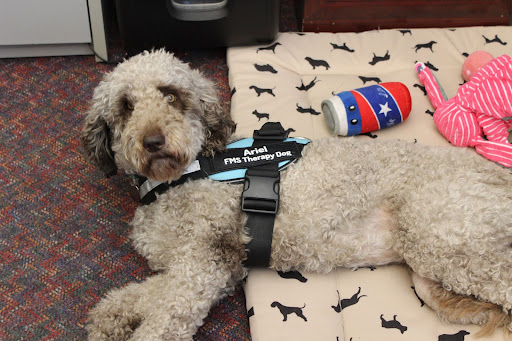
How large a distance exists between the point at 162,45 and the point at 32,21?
0.70 metres

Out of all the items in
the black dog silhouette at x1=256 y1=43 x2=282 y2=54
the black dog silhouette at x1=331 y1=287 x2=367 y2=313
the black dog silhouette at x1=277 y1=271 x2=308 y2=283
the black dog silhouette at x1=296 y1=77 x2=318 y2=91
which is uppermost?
the black dog silhouette at x1=256 y1=43 x2=282 y2=54

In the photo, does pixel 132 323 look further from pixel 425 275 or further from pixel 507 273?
pixel 507 273

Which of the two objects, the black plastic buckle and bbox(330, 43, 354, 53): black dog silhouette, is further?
bbox(330, 43, 354, 53): black dog silhouette

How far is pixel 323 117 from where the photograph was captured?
2.94 meters

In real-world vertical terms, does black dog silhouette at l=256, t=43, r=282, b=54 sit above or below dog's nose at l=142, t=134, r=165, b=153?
below

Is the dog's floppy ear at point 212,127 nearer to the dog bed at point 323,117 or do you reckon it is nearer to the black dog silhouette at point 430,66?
the dog bed at point 323,117

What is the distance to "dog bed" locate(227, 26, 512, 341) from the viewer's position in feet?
7.13

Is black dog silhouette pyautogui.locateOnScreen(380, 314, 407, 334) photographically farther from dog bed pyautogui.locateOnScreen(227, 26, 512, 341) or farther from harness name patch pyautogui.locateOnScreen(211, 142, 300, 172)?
harness name patch pyautogui.locateOnScreen(211, 142, 300, 172)

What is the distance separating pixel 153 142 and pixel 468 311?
1290 millimetres

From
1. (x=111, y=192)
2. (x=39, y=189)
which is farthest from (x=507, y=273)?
(x=39, y=189)

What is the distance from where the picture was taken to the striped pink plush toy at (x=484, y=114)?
2699 mm

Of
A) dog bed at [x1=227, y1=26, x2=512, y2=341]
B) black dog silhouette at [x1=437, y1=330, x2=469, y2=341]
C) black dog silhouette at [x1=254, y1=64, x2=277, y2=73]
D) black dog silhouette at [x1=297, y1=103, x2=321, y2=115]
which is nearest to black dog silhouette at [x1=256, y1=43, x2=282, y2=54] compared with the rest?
dog bed at [x1=227, y1=26, x2=512, y2=341]

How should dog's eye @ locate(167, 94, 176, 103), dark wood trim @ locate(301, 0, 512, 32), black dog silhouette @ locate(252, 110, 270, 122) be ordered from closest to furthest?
dog's eye @ locate(167, 94, 176, 103), black dog silhouette @ locate(252, 110, 270, 122), dark wood trim @ locate(301, 0, 512, 32)

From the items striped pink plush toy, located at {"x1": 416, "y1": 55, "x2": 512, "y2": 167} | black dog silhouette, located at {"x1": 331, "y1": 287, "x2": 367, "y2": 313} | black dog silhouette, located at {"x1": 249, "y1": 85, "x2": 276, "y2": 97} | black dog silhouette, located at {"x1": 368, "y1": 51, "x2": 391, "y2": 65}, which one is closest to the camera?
black dog silhouette, located at {"x1": 331, "y1": 287, "x2": 367, "y2": 313}
